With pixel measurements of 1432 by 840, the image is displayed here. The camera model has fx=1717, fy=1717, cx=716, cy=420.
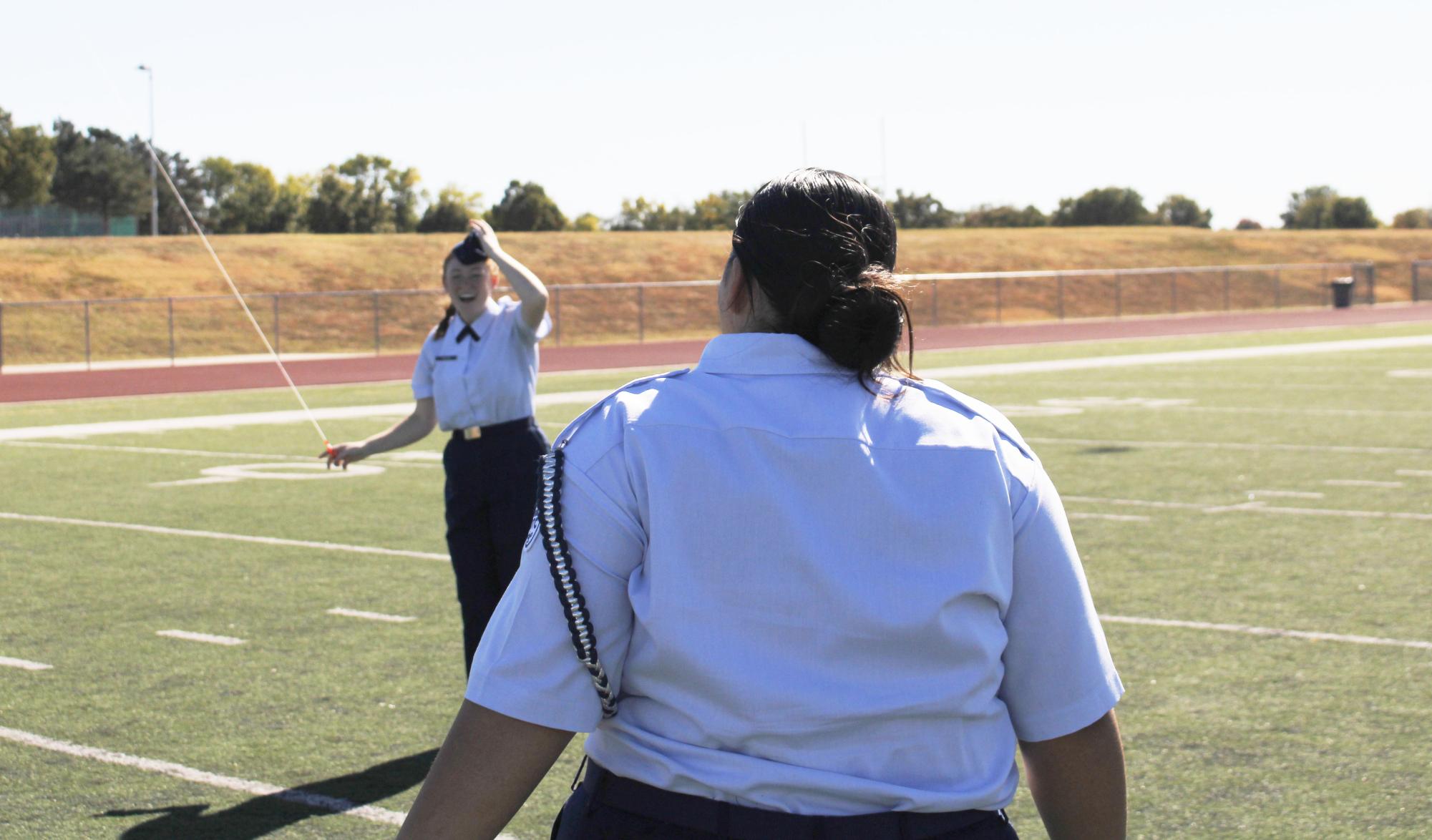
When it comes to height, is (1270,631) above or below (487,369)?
below

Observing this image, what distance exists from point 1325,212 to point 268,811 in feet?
375

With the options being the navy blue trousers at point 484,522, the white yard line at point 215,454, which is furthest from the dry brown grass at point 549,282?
the navy blue trousers at point 484,522

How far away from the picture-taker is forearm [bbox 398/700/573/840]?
189cm

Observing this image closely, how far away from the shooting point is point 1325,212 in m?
111

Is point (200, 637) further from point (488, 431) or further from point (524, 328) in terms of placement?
point (524, 328)

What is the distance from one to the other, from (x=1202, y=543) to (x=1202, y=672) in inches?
131

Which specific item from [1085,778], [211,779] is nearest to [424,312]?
[211,779]

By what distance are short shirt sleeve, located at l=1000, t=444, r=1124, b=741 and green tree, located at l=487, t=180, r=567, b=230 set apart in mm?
81301

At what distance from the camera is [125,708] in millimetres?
6320

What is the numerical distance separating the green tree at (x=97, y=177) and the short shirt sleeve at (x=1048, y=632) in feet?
293

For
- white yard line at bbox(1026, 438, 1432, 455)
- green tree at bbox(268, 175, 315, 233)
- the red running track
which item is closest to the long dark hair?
white yard line at bbox(1026, 438, 1432, 455)

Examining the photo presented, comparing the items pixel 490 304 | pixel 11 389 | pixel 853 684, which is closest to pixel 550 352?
pixel 11 389

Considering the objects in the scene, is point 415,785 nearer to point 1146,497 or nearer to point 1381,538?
point 1381,538

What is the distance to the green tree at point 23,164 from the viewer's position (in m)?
78.5
